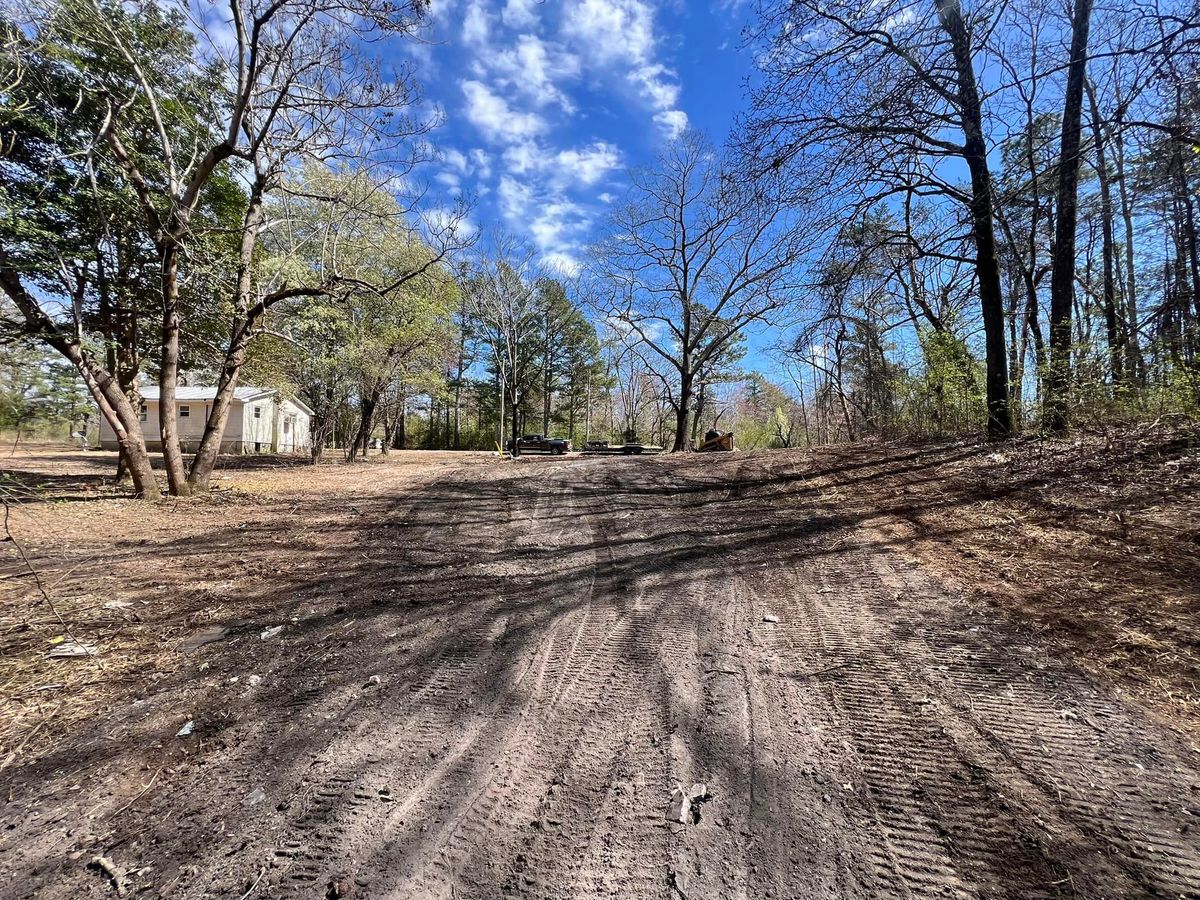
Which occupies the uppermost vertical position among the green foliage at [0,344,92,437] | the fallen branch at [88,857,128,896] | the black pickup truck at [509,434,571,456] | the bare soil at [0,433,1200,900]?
the black pickup truck at [509,434,571,456]

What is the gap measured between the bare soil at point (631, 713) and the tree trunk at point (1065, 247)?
1.71m

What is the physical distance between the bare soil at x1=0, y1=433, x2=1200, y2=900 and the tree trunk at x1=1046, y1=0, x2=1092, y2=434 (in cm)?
171

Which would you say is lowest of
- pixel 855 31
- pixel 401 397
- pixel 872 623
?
pixel 872 623

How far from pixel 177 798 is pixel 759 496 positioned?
21.8 ft

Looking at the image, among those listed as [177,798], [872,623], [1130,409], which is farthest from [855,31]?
[177,798]

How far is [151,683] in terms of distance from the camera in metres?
2.78

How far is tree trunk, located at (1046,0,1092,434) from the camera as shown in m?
6.17

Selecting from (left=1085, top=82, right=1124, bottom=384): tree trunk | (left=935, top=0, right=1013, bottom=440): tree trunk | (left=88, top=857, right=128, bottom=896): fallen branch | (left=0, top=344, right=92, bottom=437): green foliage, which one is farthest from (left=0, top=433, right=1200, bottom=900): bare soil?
(left=935, top=0, right=1013, bottom=440): tree trunk

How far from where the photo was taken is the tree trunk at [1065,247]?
6.17 m

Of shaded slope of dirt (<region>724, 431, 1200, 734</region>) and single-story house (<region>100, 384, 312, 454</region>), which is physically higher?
single-story house (<region>100, 384, 312, 454</region>)

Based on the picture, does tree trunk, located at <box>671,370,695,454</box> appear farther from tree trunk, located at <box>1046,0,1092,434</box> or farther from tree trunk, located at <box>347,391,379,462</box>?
tree trunk, located at <box>1046,0,1092,434</box>

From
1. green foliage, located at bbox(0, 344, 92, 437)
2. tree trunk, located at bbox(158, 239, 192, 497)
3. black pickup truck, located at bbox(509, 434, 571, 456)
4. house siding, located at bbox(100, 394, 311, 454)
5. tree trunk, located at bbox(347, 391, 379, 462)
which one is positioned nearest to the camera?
green foliage, located at bbox(0, 344, 92, 437)

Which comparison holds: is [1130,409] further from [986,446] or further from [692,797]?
[692,797]

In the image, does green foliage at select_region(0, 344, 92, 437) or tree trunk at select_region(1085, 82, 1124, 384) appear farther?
tree trunk at select_region(1085, 82, 1124, 384)
